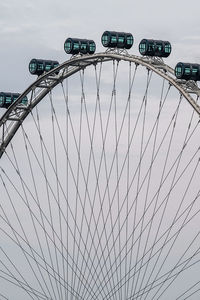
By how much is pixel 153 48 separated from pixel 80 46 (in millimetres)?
9457

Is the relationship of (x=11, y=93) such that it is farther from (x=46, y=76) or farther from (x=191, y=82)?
(x=191, y=82)

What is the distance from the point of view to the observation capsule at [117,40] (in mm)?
105062

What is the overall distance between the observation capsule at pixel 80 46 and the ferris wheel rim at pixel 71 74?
18.9 inches

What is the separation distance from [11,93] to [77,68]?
1220 cm

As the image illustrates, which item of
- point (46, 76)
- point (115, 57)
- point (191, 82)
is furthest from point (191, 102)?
point (46, 76)

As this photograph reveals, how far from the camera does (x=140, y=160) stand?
99.6 metres

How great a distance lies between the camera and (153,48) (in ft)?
335

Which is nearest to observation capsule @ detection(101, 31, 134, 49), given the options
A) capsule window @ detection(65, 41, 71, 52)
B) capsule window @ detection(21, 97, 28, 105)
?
capsule window @ detection(65, 41, 71, 52)

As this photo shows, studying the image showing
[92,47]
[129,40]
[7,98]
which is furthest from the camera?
[7,98]

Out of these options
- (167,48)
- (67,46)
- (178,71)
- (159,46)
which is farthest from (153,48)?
(67,46)

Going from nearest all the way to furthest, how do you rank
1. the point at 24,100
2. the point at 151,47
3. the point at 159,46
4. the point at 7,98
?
the point at 151,47
the point at 159,46
the point at 24,100
the point at 7,98

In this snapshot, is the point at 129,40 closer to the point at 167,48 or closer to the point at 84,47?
the point at 167,48

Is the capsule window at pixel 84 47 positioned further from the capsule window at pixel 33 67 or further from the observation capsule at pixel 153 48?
the observation capsule at pixel 153 48

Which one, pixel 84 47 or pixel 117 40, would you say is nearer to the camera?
pixel 117 40
